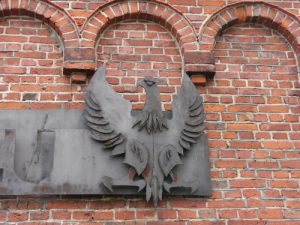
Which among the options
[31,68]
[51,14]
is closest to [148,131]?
[31,68]

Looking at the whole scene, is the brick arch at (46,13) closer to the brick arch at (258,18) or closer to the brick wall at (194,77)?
the brick wall at (194,77)

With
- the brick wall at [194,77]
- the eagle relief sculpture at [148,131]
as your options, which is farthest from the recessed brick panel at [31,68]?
the eagle relief sculpture at [148,131]

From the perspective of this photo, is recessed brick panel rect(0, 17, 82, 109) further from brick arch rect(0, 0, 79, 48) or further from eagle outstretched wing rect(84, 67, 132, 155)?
eagle outstretched wing rect(84, 67, 132, 155)

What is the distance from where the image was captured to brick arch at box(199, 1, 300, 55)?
4020 millimetres

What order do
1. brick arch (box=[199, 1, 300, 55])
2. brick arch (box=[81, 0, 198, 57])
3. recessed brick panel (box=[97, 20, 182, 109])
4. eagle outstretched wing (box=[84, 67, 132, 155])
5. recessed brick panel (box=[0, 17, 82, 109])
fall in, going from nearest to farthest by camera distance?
eagle outstretched wing (box=[84, 67, 132, 155]), recessed brick panel (box=[0, 17, 82, 109]), recessed brick panel (box=[97, 20, 182, 109]), brick arch (box=[81, 0, 198, 57]), brick arch (box=[199, 1, 300, 55])

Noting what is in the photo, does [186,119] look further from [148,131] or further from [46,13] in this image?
[46,13]

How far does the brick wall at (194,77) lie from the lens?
3383 mm

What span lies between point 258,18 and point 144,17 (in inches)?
39.7

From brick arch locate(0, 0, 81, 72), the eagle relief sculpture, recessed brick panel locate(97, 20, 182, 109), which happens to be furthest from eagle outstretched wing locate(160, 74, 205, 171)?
brick arch locate(0, 0, 81, 72)

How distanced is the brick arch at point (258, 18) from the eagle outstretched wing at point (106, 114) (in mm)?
1017

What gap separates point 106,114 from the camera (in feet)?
11.5

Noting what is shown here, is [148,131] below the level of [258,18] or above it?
below

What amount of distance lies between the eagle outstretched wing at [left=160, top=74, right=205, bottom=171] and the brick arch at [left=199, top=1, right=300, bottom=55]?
655 millimetres

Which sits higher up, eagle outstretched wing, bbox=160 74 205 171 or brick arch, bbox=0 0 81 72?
brick arch, bbox=0 0 81 72
